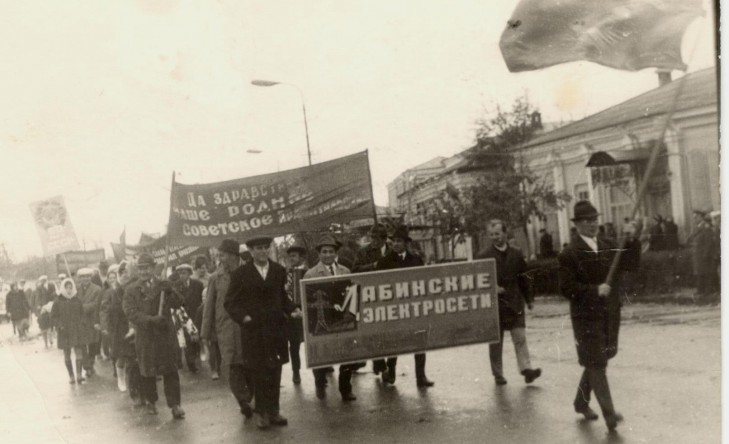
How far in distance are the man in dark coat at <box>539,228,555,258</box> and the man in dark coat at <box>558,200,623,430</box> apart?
681 centimetres

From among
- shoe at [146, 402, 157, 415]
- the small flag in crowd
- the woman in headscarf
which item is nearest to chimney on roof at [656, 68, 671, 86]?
the small flag in crowd

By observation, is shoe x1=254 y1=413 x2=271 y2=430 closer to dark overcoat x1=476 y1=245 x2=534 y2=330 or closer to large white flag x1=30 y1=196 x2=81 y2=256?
dark overcoat x1=476 y1=245 x2=534 y2=330

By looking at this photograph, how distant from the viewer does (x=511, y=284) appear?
786 centimetres

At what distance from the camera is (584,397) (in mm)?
6016

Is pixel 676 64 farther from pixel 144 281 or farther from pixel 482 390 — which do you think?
pixel 144 281

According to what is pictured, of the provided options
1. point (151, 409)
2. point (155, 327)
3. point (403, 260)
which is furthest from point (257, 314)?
point (151, 409)

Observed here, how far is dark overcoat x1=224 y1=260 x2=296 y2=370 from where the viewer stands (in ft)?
22.1

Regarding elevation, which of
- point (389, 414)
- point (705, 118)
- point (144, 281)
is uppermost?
point (705, 118)

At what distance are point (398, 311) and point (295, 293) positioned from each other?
220 cm

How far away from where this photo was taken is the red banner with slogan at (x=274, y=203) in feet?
30.1

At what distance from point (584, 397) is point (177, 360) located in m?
3.77

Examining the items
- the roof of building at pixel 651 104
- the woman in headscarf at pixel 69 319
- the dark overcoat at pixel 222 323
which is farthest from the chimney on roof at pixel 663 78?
the woman in headscarf at pixel 69 319

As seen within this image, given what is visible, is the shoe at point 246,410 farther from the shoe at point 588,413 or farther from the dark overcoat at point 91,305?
the dark overcoat at point 91,305

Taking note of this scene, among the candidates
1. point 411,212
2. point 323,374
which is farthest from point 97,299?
point 411,212
